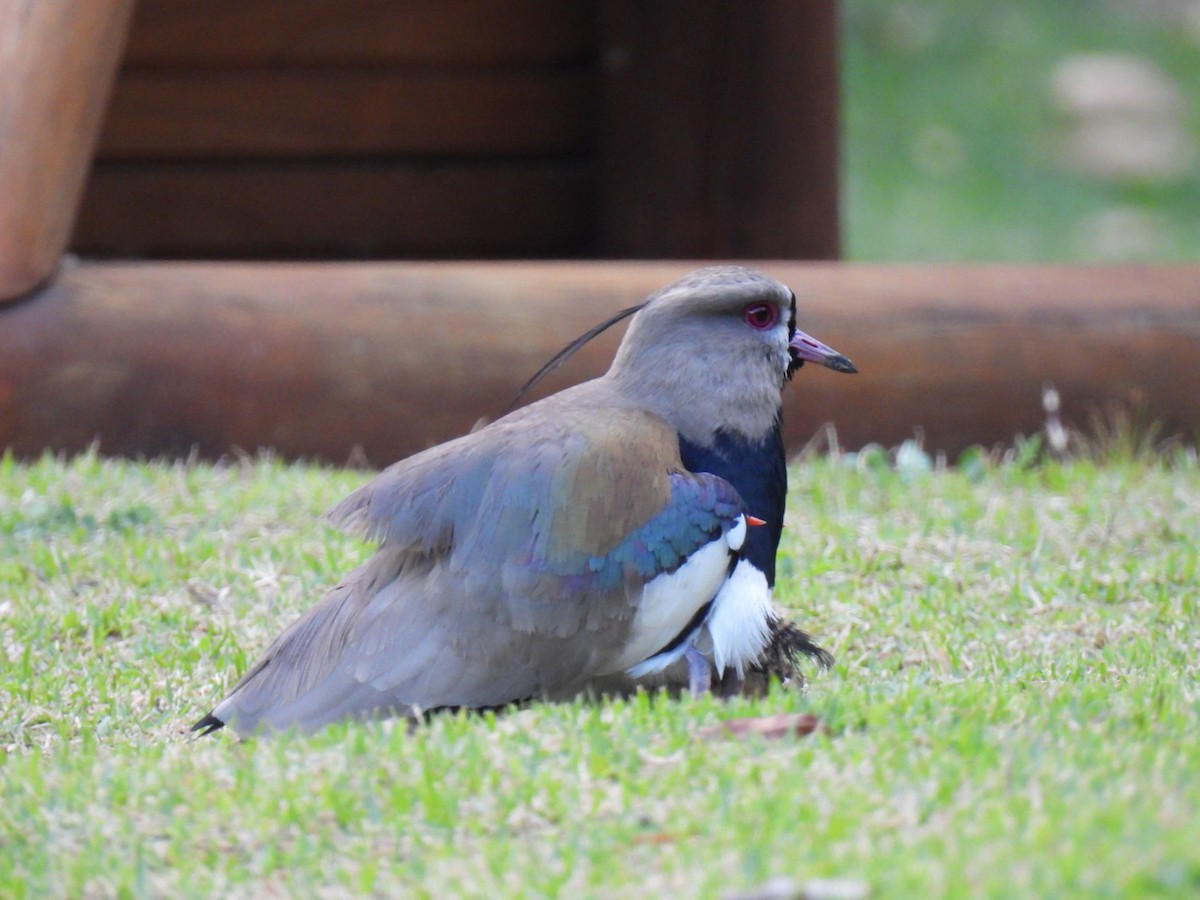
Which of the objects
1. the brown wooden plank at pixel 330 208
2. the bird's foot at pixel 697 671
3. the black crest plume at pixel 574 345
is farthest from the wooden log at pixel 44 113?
the brown wooden plank at pixel 330 208

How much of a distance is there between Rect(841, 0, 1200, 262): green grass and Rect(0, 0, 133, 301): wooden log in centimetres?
1144

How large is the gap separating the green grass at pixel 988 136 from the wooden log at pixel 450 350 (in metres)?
10.4

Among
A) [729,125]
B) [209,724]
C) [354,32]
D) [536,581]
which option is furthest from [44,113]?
[354,32]

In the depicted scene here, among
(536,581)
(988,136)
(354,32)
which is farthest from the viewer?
(988,136)

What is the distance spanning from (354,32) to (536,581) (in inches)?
243

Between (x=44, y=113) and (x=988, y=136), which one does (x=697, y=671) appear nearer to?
(x=44, y=113)

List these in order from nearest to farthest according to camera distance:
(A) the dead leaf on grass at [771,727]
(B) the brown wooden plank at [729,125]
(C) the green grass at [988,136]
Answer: (A) the dead leaf on grass at [771,727] → (B) the brown wooden plank at [729,125] → (C) the green grass at [988,136]

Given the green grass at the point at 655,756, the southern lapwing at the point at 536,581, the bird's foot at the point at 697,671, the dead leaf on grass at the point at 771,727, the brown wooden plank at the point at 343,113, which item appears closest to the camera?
the green grass at the point at 655,756

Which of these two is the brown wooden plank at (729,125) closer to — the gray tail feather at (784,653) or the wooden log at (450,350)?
the wooden log at (450,350)

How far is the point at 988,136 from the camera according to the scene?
1878 cm

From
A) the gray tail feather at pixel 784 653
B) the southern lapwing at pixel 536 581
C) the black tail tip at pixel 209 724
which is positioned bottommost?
the black tail tip at pixel 209 724

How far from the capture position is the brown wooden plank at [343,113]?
847cm

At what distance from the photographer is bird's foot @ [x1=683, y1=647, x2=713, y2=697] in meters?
2.95

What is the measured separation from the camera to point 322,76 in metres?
8.50
